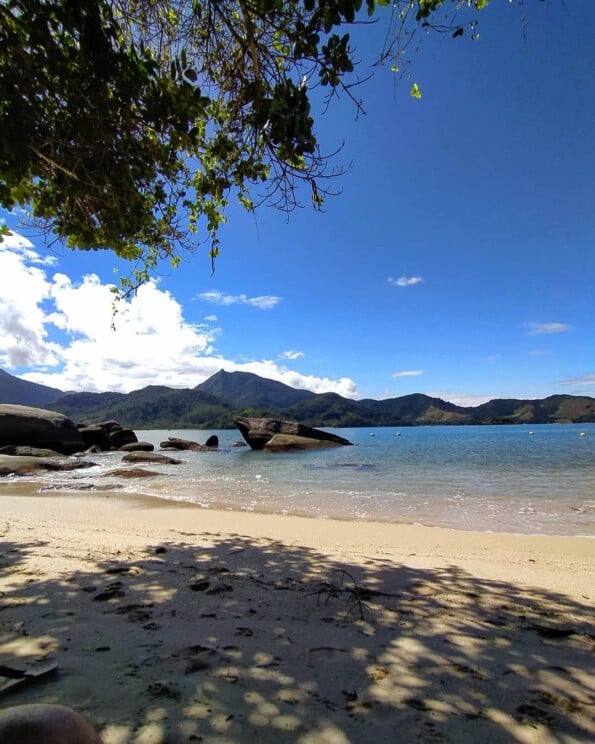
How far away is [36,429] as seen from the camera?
2759 centimetres

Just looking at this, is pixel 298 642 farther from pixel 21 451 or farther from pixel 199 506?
pixel 21 451

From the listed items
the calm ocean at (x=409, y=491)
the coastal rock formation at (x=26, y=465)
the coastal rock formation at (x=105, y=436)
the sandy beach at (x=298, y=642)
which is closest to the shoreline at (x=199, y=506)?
the calm ocean at (x=409, y=491)

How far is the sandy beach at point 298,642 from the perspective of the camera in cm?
206

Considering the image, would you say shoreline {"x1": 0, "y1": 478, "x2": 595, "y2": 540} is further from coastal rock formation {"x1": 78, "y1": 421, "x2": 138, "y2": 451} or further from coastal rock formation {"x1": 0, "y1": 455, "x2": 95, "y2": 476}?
coastal rock formation {"x1": 78, "y1": 421, "x2": 138, "y2": 451}

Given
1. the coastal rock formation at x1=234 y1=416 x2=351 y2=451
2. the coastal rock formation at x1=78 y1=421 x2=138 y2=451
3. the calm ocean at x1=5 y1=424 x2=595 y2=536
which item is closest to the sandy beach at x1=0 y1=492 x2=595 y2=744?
the calm ocean at x1=5 y1=424 x2=595 y2=536

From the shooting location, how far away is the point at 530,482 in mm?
15828

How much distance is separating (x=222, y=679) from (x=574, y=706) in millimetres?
1975

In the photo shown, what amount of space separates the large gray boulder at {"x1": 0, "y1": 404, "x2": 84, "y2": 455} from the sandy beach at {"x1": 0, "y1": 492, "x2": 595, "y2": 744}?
81.0 ft

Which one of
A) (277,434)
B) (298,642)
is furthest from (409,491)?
(277,434)

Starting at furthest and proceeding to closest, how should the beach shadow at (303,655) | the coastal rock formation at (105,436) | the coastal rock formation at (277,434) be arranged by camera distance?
the coastal rock formation at (277,434) → the coastal rock formation at (105,436) → the beach shadow at (303,655)

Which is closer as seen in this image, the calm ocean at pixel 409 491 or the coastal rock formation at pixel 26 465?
the calm ocean at pixel 409 491

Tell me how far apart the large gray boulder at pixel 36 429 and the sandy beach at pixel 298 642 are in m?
24.7

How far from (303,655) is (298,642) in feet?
0.71

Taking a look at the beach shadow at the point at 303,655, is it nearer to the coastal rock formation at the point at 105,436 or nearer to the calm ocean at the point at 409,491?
the calm ocean at the point at 409,491
